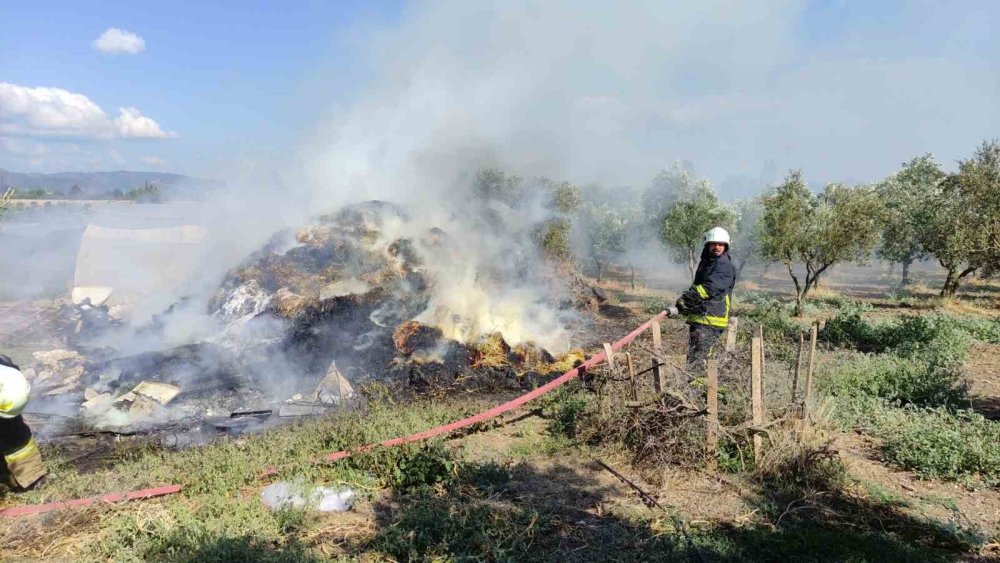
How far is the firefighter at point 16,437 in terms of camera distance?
487 centimetres

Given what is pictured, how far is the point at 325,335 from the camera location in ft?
33.6

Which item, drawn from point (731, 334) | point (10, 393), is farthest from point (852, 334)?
point (10, 393)

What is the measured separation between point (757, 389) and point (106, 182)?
71724mm

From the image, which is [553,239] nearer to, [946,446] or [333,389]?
[333,389]

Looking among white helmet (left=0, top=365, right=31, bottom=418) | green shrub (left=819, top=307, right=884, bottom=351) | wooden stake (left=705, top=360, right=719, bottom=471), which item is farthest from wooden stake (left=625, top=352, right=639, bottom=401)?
green shrub (left=819, top=307, right=884, bottom=351)

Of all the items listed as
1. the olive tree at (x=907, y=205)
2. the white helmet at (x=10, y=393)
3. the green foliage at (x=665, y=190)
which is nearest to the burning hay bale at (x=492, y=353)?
the white helmet at (x=10, y=393)

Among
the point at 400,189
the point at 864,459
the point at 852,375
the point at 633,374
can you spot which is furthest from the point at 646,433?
the point at 400,189

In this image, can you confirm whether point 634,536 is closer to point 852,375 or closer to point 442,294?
point 852,375

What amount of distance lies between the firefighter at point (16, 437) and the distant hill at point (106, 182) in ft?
50.5

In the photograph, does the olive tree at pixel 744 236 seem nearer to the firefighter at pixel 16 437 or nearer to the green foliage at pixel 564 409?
the green foliage at pixel 564 409

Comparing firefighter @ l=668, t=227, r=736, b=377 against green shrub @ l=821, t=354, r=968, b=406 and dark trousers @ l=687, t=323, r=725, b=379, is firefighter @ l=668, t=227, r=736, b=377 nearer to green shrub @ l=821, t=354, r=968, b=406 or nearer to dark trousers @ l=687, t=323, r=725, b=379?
dark trousers @ l=687, t=323, r=725, b=379

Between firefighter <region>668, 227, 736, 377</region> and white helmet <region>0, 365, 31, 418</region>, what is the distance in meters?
6.51

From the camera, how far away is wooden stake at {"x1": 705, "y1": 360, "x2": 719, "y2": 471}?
506 centimetres

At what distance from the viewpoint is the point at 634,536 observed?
425 centimetres
